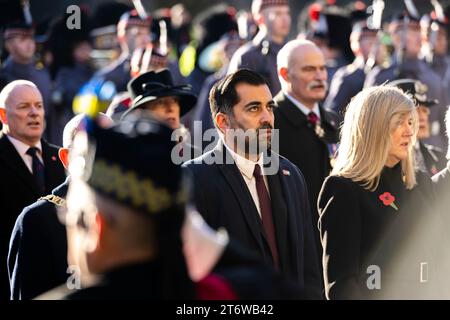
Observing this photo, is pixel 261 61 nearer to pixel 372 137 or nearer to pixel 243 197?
pixel 372 137

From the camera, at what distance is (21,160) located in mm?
8719

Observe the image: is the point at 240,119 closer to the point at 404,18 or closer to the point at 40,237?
the point at 40,237

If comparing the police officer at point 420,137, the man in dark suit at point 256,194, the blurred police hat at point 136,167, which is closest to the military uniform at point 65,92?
the police officer at point 420,137

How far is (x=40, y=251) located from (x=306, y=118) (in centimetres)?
304

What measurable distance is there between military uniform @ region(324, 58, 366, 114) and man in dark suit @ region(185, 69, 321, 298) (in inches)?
194

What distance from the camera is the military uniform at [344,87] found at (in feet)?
40.4

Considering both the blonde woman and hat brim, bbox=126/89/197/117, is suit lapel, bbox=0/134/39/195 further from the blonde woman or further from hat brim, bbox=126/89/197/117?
the blonde woman

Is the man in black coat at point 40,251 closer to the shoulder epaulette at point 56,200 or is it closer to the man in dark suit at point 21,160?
the shoulder epaulette at point 56,200

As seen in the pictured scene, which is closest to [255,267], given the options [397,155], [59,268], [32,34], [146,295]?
[146,295]

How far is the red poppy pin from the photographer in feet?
22.2

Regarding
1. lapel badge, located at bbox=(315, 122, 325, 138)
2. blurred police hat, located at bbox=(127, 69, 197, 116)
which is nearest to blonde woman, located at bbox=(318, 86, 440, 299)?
lapel badge, located at bbox=(315, 122, 325, 138)

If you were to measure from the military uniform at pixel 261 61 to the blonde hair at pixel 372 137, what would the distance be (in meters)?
3.66

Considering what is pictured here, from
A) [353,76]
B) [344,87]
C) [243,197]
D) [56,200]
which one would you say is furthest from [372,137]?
[353,76]

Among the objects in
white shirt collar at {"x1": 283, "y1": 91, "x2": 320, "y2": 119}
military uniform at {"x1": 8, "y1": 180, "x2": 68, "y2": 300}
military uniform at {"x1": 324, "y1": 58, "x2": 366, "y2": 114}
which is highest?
military uniform at {"x1": 324, "y1": 58, "x2": 366, "y2": 114}
